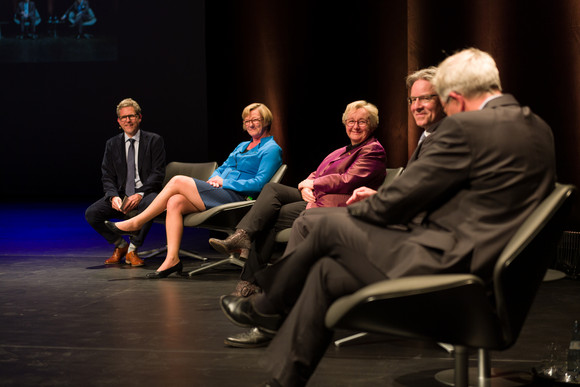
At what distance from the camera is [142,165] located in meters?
5.33

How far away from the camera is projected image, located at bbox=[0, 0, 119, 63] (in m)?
11.2

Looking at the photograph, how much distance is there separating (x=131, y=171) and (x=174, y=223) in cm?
87

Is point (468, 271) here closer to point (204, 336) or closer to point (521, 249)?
point (521, 249)

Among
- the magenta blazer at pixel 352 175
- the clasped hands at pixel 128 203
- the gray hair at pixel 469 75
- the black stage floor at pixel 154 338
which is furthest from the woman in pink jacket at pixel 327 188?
the gray hair at pixel 469 75

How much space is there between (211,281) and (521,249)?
3103mm

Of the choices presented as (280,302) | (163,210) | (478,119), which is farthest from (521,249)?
(163,210)

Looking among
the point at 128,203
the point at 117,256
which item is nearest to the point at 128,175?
the point at 128,203

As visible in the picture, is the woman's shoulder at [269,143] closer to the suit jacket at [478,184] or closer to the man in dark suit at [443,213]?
the man in dark suit at [443,213]

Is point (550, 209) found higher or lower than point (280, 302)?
higher

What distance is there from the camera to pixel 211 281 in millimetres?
4570

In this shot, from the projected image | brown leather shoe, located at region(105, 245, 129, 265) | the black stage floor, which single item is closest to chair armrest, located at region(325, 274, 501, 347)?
the black stage floor

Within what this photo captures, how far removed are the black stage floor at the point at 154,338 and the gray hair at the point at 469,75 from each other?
3.48 feet

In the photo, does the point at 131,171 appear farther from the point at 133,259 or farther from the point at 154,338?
the point at 154,338

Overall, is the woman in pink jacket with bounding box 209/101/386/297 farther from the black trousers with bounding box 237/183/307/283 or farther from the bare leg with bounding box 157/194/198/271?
the bare leg with bounding box 157/194/198/271
